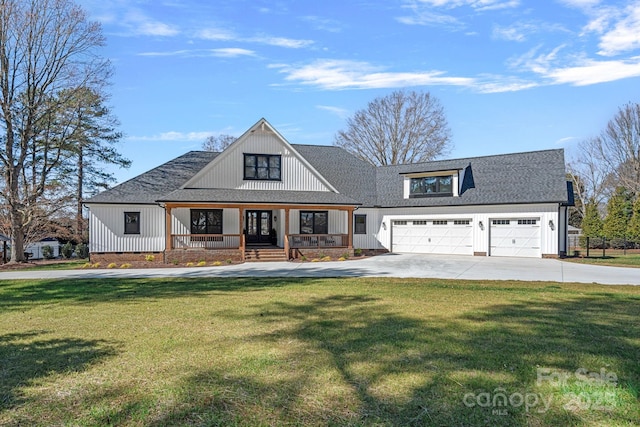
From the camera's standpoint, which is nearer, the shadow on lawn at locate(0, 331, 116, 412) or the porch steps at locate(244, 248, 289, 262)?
the shadow on lawn at locate(0, 331, 116, 412)

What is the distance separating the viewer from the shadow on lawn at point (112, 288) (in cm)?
916

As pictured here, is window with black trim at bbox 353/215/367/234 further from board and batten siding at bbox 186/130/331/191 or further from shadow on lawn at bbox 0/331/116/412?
shadow on lawn at bbox 0/331/116/412

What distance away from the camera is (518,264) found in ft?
58.6

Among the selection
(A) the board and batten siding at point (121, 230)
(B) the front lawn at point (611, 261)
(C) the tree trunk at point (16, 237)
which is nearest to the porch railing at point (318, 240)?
(A) the board and batten siding at point (121, 230)

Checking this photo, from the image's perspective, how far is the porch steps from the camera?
20159 millimetres

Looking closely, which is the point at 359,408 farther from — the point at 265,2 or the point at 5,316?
the point at 265,2

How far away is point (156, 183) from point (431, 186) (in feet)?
55.0

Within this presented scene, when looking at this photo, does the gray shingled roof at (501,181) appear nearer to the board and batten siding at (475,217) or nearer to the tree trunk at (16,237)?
the board and batten siding at (475,217)

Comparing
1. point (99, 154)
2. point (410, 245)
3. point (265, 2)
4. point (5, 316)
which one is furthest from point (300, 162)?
point (5, 316)

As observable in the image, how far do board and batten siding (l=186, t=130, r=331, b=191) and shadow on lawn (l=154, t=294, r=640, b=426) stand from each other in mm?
15289

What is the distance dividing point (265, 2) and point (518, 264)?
15.0 meters

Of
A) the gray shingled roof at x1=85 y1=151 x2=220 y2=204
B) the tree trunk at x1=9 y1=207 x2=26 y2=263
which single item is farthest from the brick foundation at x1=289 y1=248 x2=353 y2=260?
the tree trunk at x1=9 y1=207 x2=26 y2=263

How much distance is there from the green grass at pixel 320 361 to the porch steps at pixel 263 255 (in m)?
11.5

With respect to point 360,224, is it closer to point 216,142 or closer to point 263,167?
point 263,167
